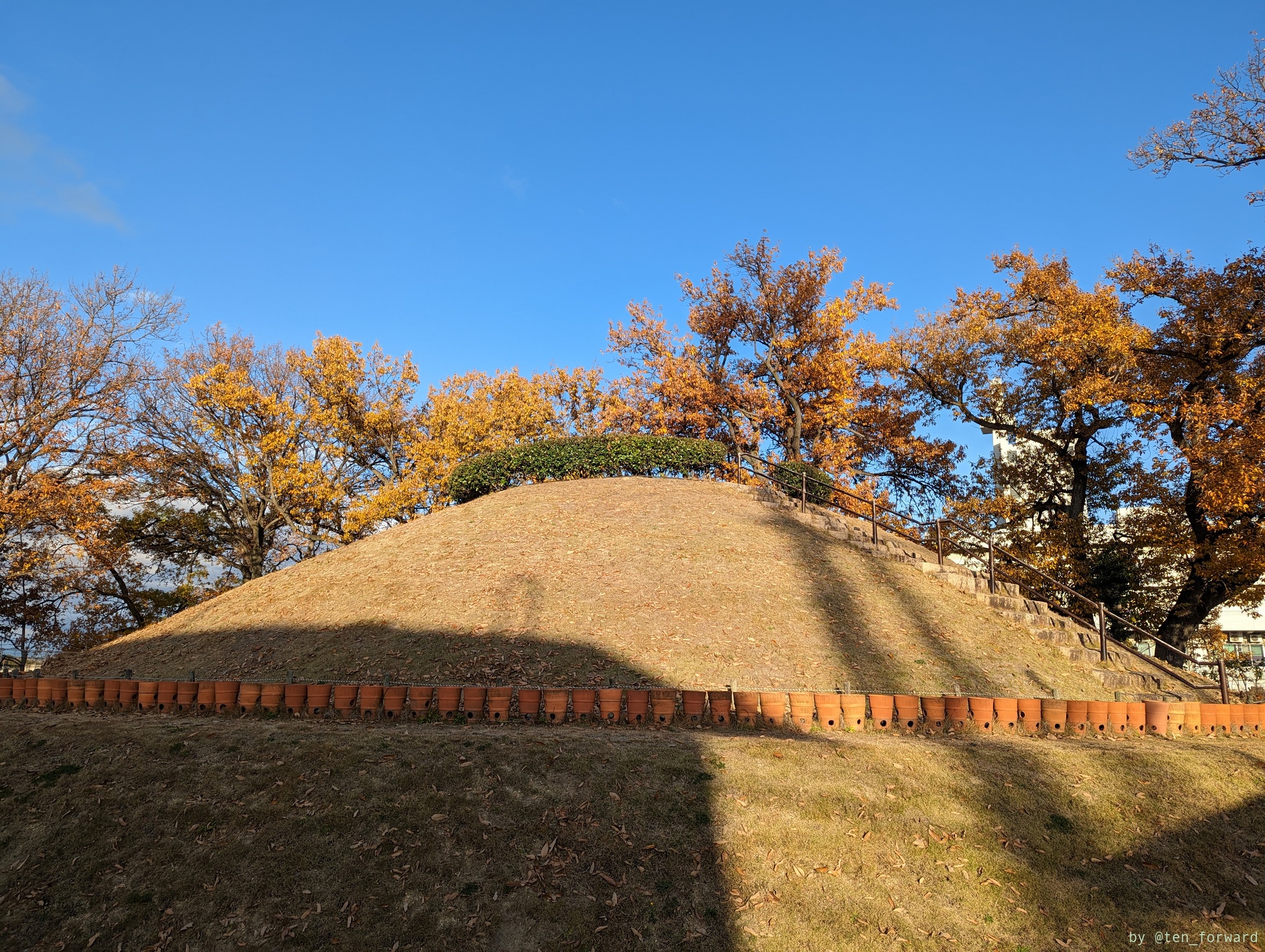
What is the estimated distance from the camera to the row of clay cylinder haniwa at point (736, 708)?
9969mm

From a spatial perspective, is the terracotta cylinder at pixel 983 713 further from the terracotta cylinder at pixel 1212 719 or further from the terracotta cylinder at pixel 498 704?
the terracotta cylinder at pixel 498 704

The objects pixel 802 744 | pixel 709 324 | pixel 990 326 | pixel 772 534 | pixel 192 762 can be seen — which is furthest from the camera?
pixel 709 324

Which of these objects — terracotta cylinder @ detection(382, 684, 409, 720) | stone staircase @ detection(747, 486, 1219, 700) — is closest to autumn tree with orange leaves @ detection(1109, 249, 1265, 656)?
stone staircase @ detection(747, 486, 1219, 700)

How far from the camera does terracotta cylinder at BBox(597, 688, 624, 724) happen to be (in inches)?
390

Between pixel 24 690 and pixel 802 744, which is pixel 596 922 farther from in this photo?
pixel 24 690

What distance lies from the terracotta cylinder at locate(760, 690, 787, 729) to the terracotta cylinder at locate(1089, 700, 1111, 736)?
439 cm

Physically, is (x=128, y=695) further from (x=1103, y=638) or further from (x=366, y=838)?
(x=1103, y=638)

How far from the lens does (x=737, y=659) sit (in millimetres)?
12266

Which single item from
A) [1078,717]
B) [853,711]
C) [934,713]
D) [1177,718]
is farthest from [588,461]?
[1177,718]

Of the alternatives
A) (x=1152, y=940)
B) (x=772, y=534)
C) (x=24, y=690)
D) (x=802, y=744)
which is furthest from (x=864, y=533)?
(x=24, y=690)

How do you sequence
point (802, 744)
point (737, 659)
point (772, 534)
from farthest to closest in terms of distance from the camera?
point (772, 534) → point (737, 659) → point (802, 744)

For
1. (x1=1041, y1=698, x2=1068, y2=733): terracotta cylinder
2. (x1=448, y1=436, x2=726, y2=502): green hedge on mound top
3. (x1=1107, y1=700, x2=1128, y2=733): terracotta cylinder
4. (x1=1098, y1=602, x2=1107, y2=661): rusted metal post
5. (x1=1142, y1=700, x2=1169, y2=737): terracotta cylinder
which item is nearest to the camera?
(x1=1041, y1=698, x2=1068, y2=733): terracotta cylinder

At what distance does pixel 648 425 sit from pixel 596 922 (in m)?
24.4

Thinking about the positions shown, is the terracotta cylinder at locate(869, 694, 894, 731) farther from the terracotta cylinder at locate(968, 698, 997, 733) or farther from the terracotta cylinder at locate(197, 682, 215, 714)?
the terracotta cylinder at locate(197, 682, 215, 714)
